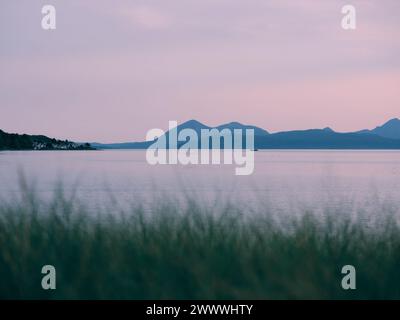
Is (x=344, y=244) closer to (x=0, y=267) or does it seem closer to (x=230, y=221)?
(x=230, y=221)

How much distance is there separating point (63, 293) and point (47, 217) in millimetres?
1600

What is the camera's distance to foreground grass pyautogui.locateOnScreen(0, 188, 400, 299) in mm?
5758

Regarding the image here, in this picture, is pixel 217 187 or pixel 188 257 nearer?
pixel 188 257

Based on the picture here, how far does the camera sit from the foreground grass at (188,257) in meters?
5.76

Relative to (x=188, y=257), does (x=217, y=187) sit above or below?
above

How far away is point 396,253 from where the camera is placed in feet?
20.9

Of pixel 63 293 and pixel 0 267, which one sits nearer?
pixel 63 293

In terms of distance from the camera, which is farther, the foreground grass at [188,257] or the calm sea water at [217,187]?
the calm sea water at [217,187]

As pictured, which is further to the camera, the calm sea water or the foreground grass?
the calm sea water

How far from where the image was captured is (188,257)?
6125 millimetres
